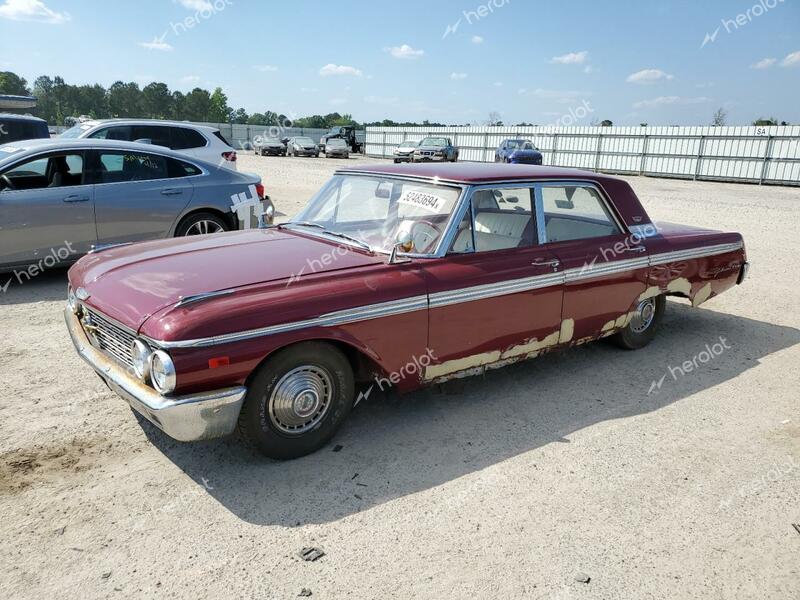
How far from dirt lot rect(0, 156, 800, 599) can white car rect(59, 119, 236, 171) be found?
6626 mm

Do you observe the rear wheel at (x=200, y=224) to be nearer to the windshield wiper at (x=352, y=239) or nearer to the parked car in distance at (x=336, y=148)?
the windshield wiper at (x=352, y=239)

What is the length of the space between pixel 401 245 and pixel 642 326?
8.96 feet

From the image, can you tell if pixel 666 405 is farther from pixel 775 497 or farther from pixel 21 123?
pixel 21 123

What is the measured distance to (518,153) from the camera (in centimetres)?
2292

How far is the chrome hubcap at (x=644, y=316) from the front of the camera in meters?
5.15

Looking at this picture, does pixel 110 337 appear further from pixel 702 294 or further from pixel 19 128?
pixel 19 128

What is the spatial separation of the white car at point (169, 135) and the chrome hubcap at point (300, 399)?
7823mm

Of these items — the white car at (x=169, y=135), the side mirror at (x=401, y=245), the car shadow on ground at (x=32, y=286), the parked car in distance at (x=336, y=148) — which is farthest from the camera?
the parked car in distance at (x=336, y=148)

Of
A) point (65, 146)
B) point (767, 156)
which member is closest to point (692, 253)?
point (65, 146)

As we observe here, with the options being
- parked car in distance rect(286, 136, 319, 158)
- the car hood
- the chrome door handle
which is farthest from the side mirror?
parked car in distance rect(286, 136, 319, 158)

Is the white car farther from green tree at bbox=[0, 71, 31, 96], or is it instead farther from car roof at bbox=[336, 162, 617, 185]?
green tree at bbox=[0, 71, 31, 96]

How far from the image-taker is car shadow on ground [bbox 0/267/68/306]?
6.32 metres

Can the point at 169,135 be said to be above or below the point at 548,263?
above

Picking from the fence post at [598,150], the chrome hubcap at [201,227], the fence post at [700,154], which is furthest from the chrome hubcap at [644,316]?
the fence post at [598,150]
